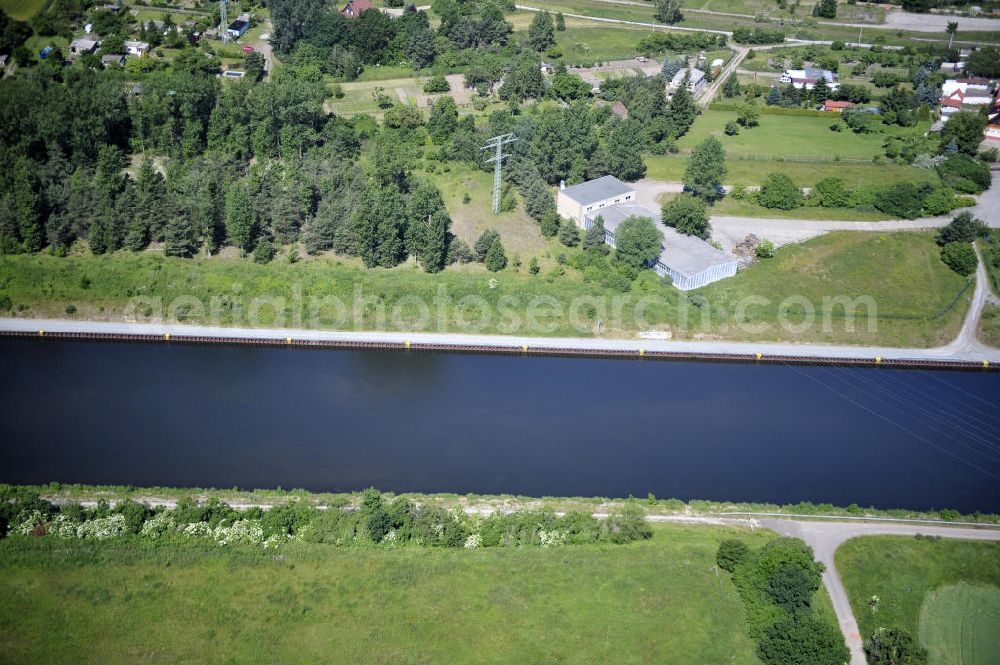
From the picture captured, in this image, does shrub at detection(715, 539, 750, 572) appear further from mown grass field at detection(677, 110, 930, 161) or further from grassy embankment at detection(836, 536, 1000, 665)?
mown grass field at detection(677, 110, 930, 161)

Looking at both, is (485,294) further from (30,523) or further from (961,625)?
(961,625)

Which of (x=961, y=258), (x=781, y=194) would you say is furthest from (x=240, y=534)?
(x=961, y=258)

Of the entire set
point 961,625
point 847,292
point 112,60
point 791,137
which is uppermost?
point 112,60

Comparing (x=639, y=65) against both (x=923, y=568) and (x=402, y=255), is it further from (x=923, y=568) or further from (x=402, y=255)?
(x=923, y=568)

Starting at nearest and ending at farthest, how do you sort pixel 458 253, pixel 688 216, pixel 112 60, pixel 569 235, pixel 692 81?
1. pixel 458 253
2. pixel 569 235
3. pixel 688 216
4. pixel 112 60
5. pixel 692 81

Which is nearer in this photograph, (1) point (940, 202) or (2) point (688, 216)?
(2) point (688, 216)

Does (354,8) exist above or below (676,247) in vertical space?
above
